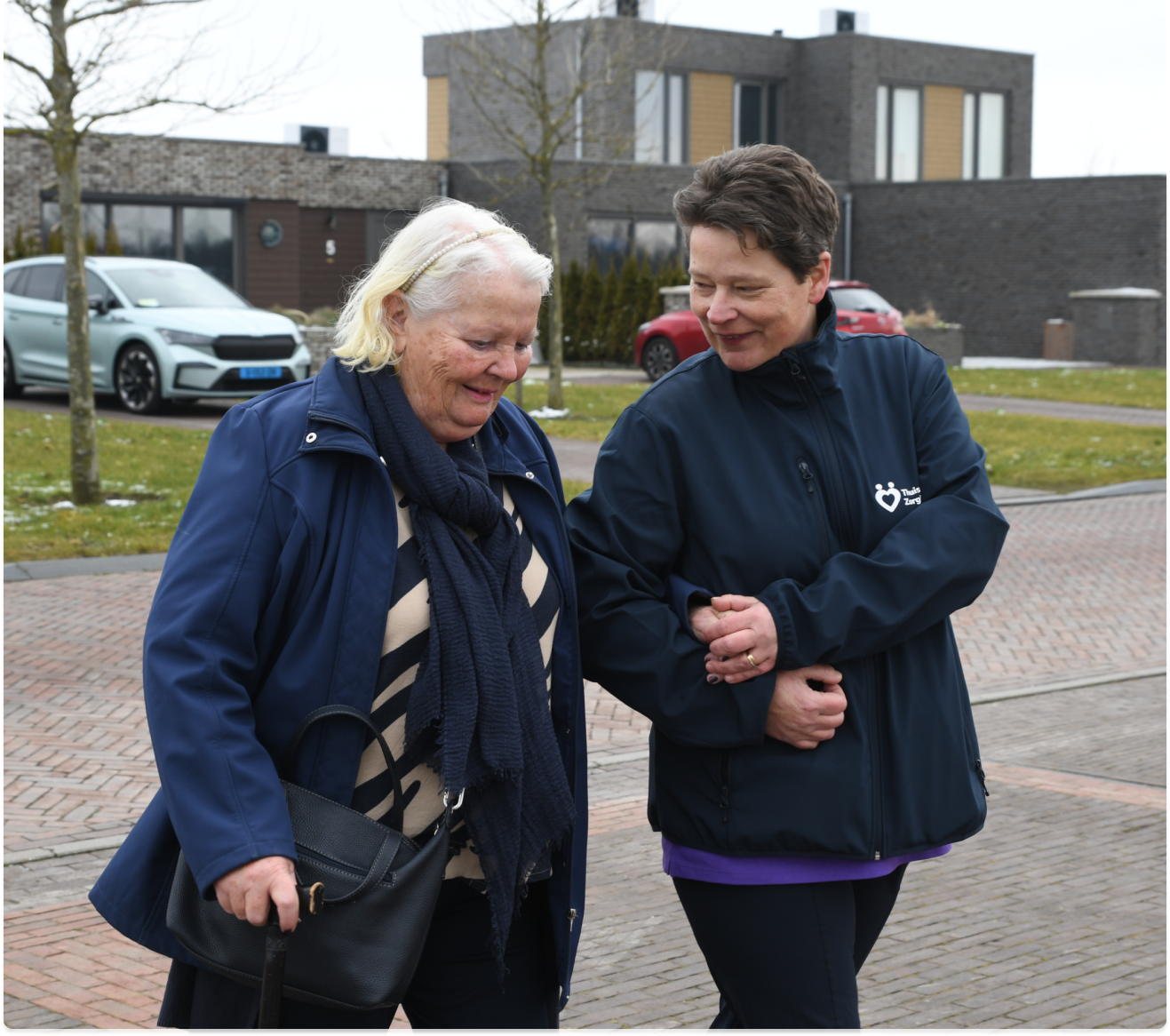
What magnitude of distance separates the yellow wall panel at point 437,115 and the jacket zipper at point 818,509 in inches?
1665

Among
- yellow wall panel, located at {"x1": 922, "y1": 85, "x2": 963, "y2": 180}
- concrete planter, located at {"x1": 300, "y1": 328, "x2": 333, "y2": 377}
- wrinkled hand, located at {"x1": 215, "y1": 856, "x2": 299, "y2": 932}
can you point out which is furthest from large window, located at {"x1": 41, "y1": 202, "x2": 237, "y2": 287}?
wrinkled hand, located at {"x1": 215, "y1": 856, "x2": 299, "y2": 932}

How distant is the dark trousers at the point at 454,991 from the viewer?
2279 millimetres

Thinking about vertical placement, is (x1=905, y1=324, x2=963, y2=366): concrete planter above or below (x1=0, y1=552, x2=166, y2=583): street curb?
above

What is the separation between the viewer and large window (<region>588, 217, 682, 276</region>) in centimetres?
3303

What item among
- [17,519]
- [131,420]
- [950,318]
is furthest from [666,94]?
[17,519]

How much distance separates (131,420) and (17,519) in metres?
6.15

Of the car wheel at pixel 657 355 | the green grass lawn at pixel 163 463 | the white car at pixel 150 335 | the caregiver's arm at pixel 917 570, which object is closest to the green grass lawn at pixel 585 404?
the green grass lawn at pixel 163 463

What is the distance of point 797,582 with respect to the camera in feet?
8.07

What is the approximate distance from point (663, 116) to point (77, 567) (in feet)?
102

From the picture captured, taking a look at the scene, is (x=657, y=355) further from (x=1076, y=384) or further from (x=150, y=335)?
→ (x=150, y=335)

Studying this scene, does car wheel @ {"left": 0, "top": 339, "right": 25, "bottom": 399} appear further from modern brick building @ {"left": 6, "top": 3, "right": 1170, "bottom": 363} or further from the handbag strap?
the handbag strap

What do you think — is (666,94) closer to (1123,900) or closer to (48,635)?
(48,635)

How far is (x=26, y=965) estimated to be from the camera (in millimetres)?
4082

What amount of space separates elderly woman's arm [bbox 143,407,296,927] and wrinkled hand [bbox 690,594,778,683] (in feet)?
2.31
